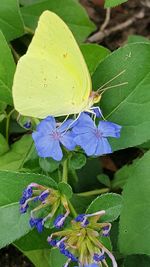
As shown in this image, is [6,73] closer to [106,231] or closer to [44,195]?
[44,195]

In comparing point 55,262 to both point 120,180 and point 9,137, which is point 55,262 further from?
point 9,137

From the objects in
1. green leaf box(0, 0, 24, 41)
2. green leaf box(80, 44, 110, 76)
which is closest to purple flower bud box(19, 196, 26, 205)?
green leaf box(80, 44, 110, 76)

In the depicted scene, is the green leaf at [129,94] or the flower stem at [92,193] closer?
the green leaf at [129,94]

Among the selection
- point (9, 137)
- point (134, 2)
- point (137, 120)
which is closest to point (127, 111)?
point (137, 120)

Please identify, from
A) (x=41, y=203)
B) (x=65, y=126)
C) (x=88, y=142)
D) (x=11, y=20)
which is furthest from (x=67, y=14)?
(x=41, y=203)

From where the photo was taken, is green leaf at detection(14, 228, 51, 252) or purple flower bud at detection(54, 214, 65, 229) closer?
purple flower bud at detection(54, 214, 65, 229)

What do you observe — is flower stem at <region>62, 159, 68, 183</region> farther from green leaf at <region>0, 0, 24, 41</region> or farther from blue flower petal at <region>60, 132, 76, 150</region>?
green leaf at <region>0, 0, 24, 41</region>

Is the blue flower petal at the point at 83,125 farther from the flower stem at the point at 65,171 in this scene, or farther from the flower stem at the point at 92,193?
the flower stem at the point at 92,193

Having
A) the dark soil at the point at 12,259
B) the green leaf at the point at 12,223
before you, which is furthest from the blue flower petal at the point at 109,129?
the dark soil at the point at 12,259
